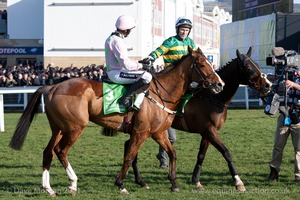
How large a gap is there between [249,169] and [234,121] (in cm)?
740

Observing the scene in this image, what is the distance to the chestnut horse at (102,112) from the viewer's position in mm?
7309

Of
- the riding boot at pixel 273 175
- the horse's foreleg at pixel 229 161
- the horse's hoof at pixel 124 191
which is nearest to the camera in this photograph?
the horse's hoof at pixel 124 191

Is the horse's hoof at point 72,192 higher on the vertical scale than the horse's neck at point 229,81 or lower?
lower

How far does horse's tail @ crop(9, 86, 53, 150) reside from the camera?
Result: 7625 millimetres

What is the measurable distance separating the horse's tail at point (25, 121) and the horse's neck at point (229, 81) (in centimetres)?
243

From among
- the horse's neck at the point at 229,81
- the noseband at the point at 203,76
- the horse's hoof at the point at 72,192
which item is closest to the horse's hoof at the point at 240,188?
the horse's neck at the point at 229,81

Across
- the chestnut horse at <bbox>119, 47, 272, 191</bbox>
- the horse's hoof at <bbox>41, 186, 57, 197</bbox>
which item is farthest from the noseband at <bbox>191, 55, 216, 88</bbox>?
the horse's hoof at <bbox>41, 186, 57, 197</bbox>

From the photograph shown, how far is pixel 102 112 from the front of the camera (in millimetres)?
7387

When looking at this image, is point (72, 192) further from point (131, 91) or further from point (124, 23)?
point (124, 23)

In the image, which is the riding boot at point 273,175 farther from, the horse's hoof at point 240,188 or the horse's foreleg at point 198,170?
the horse's foreleg at point 198,170

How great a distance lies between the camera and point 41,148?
11750mm

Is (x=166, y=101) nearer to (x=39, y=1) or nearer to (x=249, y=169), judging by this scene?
(x=249, y=169)

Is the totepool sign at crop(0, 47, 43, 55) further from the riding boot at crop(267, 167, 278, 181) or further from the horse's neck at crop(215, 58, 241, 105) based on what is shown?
the riding boot at crop(267, 167, 278, 181)

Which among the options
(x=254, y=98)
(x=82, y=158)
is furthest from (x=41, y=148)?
(x=254, y=98)
